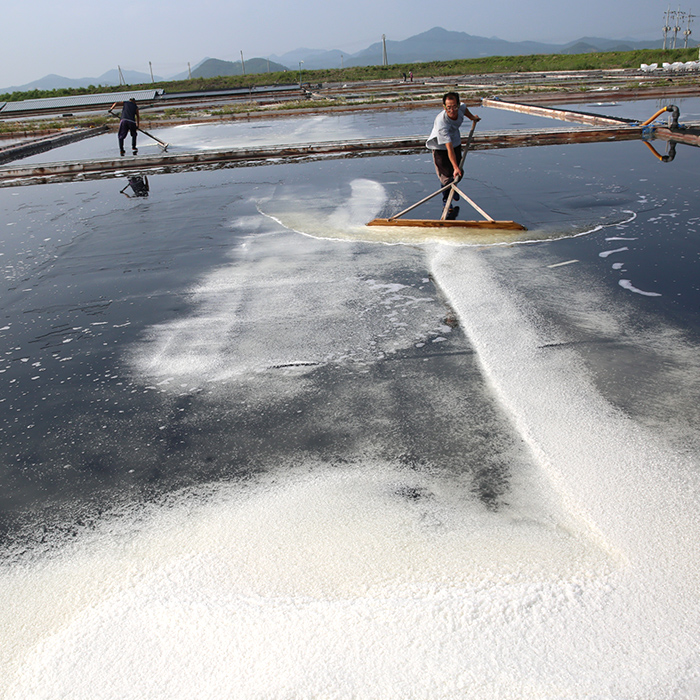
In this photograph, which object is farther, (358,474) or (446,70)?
(446,70)

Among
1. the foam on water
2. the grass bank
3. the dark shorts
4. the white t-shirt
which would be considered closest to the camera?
the foam on water

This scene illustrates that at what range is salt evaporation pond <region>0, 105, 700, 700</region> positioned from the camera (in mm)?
1825

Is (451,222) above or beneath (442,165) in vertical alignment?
beneath

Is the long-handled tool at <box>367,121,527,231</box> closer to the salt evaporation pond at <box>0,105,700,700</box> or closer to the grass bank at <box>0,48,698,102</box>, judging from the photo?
the salt evaporation pond at <box>0,105,700,700</box>

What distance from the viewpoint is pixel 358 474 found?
2.64 m

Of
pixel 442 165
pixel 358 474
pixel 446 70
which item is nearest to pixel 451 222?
pixel 442 165

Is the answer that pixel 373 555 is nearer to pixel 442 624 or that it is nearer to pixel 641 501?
pixel 442 624

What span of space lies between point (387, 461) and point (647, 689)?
51.6 inches

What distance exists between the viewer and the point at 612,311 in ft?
13.4

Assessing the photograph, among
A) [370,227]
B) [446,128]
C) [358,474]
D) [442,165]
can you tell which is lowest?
[358,474]

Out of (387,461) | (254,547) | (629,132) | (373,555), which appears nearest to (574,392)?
(387,461)

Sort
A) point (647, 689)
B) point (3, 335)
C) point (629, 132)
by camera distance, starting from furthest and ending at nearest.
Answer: point (629, 132) → point (3, 335) → point (647, 689)

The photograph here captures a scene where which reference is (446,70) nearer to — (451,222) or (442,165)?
(442,165)

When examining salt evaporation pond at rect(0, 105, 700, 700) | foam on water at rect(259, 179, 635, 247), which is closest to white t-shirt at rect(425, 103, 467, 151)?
foam on water at rect(259, 179, 635, 247)
